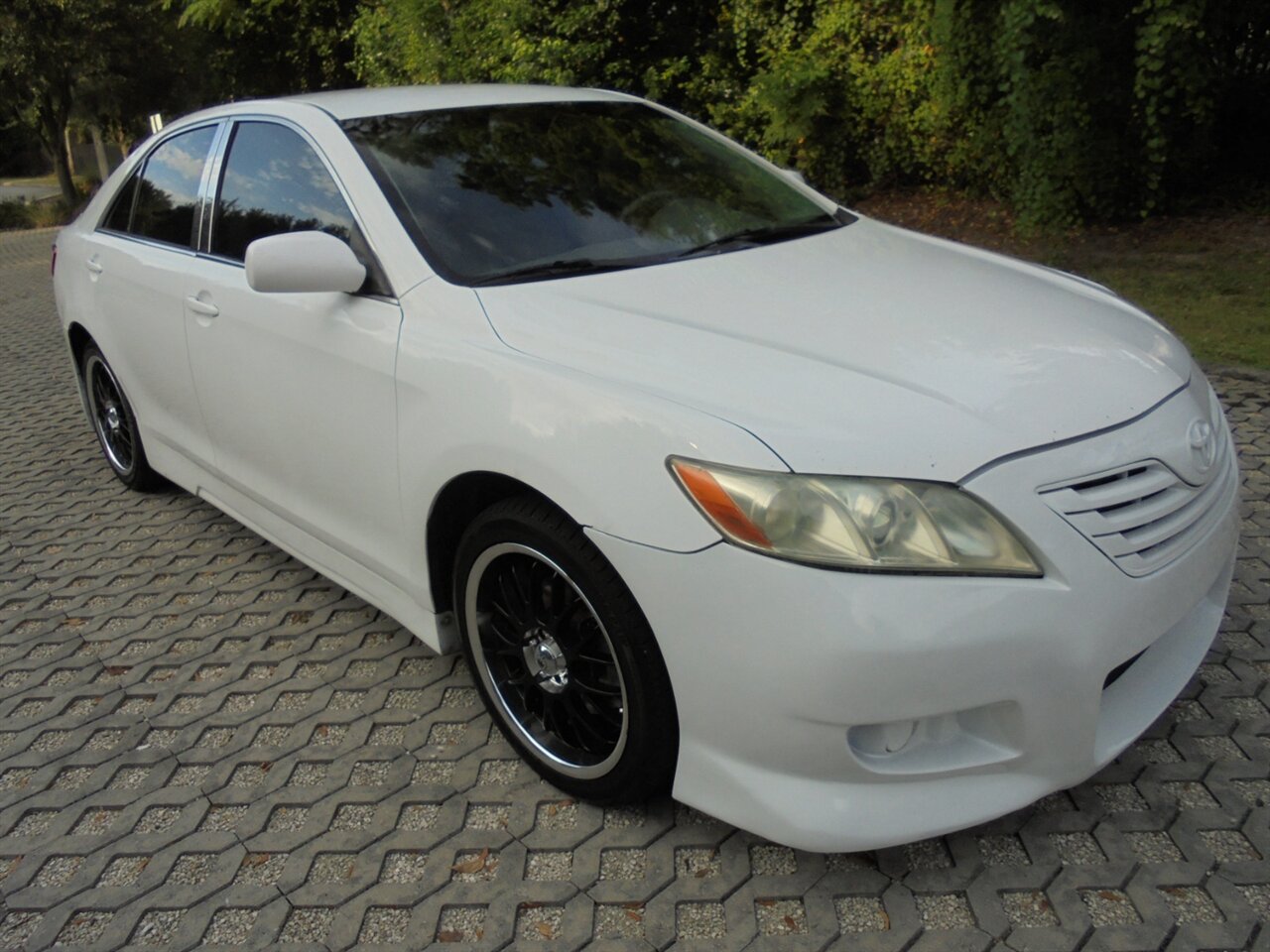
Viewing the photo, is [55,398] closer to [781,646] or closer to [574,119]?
[574,119]

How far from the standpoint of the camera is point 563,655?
8.64ft

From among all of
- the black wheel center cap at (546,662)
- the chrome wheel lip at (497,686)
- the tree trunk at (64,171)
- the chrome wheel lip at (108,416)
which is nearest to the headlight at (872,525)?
the chrome wheel lip at (497,686)

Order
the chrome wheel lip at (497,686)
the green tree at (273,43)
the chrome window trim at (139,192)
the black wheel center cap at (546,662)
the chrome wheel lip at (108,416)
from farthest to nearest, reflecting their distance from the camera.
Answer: the green tree at (273,43) < the chrome wheel lip at (108,416) < the chrome window trim at (139,192) < the black wheel center cap at (546,662) < the chrome wheel lip at (497,686)

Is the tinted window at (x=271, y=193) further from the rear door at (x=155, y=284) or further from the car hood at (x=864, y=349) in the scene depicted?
the car hood at (x=864, y=349)

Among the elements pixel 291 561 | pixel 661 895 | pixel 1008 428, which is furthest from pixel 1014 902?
pixel 291 561

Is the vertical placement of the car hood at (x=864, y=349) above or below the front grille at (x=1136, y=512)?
above

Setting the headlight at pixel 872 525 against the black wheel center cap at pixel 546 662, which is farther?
the black wheel center cap at pixel 546 662

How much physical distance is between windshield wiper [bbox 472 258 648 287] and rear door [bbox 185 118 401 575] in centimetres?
28

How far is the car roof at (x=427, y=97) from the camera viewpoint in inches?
137

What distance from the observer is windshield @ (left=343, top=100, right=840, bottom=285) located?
117 inches

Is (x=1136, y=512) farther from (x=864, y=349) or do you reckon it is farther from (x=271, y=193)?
(x=271, y=193)

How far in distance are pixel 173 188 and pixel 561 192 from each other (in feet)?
6.01

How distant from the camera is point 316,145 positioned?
10.8ft

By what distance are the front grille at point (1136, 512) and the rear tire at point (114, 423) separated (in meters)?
3.90
